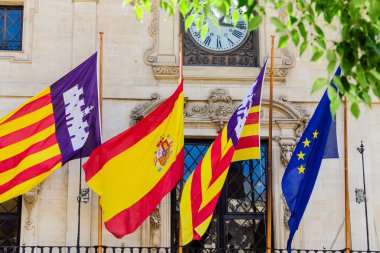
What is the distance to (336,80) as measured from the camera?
8492 mm

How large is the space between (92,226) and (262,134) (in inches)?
136

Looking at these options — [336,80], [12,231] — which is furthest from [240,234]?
[336,80]

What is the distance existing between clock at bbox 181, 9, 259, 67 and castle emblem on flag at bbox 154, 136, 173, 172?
8.77 ft

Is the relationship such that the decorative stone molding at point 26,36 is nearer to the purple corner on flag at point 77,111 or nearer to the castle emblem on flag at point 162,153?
the purple corner on flag at point 77,111

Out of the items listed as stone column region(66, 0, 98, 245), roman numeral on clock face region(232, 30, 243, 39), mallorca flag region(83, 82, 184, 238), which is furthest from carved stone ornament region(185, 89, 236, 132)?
stone column region(66, 0, 98, 245)

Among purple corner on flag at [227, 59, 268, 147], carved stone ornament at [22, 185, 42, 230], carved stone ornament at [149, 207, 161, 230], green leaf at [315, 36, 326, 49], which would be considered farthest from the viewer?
carved stone ornament at [149, 207, 161, 230]

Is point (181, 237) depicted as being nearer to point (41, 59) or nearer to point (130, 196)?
point (130, 196)

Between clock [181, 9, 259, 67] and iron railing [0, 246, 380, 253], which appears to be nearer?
iron railing [0, 246, 380, 253]

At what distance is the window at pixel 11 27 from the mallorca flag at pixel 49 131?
7.06 feet

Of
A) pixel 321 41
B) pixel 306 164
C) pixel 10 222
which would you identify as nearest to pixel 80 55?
pixel 10 222

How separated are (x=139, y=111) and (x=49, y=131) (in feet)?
6.73

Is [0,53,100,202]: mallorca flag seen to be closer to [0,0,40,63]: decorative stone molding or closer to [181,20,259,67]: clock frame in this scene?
[0,0,40,63]: decorative stone molding

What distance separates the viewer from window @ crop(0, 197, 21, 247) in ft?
48.5

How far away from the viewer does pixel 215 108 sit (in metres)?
15.4
